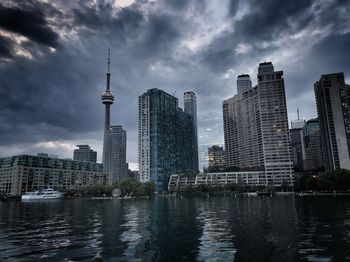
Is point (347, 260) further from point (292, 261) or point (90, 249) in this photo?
point (90, 249)

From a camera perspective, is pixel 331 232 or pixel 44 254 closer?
pixel 44 254

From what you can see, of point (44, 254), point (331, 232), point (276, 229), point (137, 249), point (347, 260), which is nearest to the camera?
point (347, 260)

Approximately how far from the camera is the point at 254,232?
42750 millimetres

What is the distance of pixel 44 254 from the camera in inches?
1200

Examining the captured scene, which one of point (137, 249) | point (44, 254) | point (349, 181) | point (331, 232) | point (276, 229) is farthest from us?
point (349, 181)

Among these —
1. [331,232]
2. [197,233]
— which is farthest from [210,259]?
[331,232]

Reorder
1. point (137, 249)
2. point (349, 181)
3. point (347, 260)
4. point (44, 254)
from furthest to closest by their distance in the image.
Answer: point (349, 181)
point (137, 249)
point (44, 254)
point (347, 260)

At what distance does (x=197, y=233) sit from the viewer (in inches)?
1709

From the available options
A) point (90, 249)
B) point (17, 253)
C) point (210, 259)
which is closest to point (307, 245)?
point (210, 259)

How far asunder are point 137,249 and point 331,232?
1063 inches

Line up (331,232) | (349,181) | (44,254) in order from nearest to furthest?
(44,254) → (331,232) → (349,181)

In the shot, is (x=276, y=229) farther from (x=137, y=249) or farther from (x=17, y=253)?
(x=17, y=253)

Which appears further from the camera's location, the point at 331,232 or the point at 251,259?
the point at 331,232

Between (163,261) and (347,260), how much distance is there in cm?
1581
